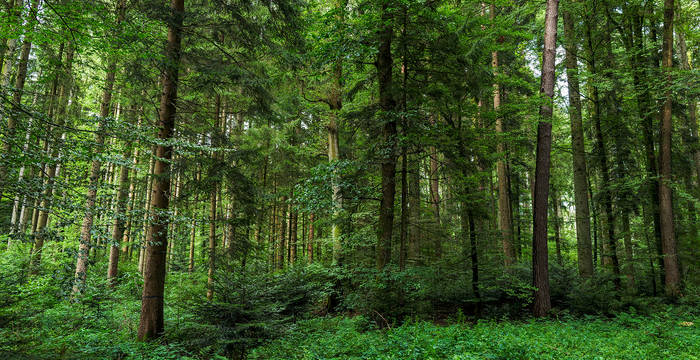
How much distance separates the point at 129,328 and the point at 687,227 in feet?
69.4

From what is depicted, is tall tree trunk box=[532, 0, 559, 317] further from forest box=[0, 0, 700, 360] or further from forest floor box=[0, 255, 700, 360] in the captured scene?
forest floor box=[0, 255, 700, 360]

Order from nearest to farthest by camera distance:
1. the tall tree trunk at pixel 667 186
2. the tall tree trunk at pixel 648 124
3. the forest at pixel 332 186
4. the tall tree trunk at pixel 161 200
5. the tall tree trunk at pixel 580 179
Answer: the forest at pixel 332 186 → the tall tree trunk at pixel 161 200 → the tall tree trunk at pixel 667 186 → the tall tree trunk at pixel 580 179 → the tall tree trunk at pixel 648 124

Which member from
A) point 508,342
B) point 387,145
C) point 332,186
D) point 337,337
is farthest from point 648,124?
point 337,337

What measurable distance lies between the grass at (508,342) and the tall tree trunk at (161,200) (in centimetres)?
296

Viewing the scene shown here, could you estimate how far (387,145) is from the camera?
8.06m

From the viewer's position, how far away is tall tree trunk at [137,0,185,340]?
24.0 feet

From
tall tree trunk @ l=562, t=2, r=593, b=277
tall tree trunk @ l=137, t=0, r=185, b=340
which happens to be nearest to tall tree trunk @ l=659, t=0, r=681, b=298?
tall tree trunk @ l=562, t=2, r=593, b=277

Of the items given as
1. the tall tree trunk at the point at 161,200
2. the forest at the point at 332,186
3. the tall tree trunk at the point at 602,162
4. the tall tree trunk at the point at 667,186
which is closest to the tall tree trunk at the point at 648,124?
the forest at the point at 332,186

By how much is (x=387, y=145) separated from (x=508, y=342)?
15.6ft

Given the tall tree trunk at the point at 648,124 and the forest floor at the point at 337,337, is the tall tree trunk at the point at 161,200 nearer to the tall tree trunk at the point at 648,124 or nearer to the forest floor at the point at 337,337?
the forest floor at the point at 337,337

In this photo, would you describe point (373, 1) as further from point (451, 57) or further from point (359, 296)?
point (359, 296)

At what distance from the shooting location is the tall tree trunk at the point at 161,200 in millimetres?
7324

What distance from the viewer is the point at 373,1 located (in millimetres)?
7684

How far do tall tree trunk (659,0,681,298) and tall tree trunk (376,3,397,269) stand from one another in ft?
28.7
